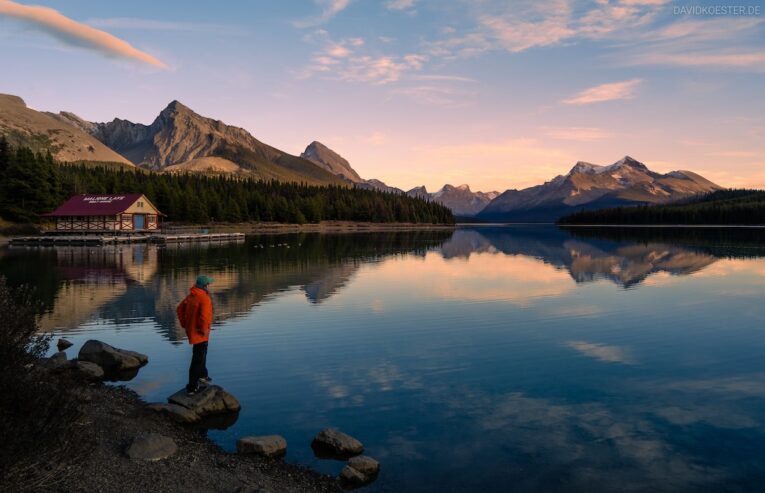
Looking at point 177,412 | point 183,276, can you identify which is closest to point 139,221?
point 183,276

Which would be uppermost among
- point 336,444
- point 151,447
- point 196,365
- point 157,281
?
point 196,365

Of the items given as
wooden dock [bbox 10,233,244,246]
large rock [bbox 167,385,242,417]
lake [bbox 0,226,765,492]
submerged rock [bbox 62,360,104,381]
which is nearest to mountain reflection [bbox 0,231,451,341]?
lake [bbox 0,226,765,492]

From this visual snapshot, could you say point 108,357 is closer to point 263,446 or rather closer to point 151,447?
point 151,447

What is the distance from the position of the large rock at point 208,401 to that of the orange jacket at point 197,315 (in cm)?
158

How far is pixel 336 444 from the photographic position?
12.6 meters

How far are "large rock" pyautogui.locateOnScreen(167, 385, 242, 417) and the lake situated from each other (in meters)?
0.77

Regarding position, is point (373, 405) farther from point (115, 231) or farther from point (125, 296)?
point (115, 231)

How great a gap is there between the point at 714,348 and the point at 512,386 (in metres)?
11.8

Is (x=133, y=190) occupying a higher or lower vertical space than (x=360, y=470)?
higher

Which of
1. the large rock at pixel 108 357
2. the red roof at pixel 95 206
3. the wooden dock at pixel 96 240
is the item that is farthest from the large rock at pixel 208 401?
the red roof at pixel 95 206

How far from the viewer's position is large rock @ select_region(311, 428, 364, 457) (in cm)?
1252

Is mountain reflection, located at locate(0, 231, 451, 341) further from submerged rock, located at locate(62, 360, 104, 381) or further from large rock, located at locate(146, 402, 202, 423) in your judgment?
large rock, located at locate(146, 402, 202, 423)

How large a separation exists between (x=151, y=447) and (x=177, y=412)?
9.37ft

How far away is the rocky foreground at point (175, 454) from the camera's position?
9.90m
